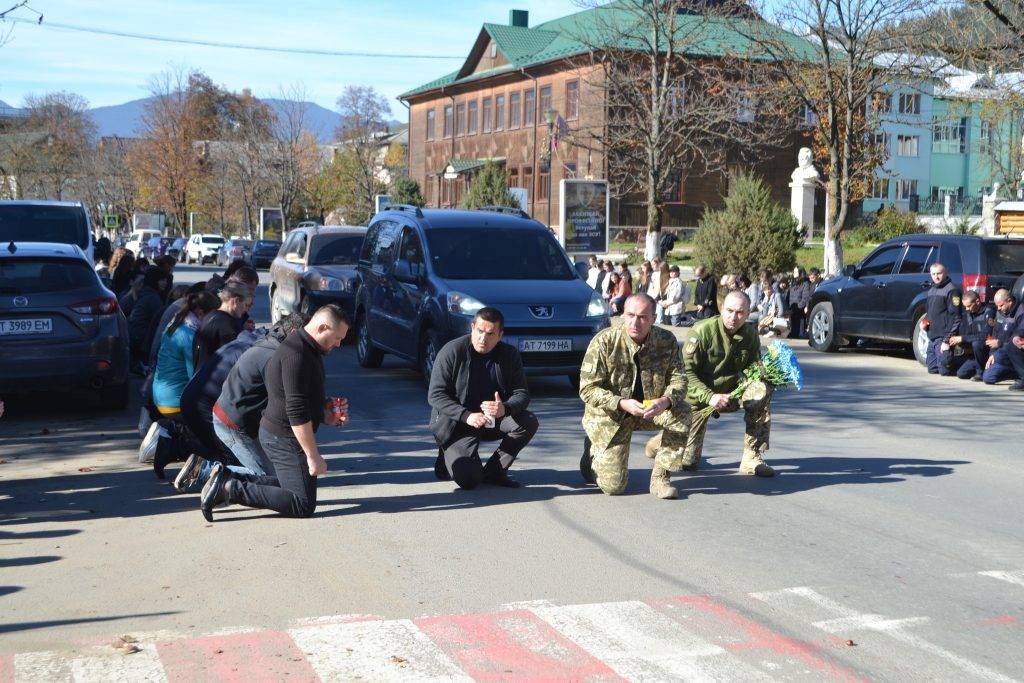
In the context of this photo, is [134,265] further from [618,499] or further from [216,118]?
[216,118]

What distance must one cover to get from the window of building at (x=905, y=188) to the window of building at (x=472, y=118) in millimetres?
24911

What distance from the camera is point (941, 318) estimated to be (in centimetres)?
1708

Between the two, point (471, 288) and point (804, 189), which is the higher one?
point (804, 189)

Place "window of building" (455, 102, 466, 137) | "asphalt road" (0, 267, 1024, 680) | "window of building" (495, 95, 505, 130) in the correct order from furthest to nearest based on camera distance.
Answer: "window of building" (455, 102, 466, 137), "window of building" (495, 95, 505, 130), "asphalt road" (0, 267, 1024, 680)

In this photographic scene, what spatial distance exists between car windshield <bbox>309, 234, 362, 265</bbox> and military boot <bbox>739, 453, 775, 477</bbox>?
12242mm

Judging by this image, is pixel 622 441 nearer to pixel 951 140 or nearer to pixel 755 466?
pixel 755 466

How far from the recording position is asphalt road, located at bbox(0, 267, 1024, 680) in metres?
5.66

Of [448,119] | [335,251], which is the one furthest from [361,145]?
[335,251]

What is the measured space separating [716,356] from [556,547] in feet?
9.00

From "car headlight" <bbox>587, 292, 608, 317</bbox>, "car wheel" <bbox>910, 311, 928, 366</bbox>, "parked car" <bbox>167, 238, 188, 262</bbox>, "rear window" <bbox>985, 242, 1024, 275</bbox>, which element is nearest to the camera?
"car headlight" <bbox>587, 292, 608, 317</bbox>

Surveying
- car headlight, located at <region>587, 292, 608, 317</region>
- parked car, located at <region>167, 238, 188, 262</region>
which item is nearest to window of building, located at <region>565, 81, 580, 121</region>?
parked car, located at <region>167, 238, 188, 262</region>

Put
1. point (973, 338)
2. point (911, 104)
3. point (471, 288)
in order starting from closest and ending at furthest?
point (471, 288)
point (973, 338)
point (911, 104)

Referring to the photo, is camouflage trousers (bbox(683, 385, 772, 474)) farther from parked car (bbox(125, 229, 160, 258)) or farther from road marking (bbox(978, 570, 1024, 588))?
parked car (bbox(125, 229, 160, 258))

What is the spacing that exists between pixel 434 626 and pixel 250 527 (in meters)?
2.32
